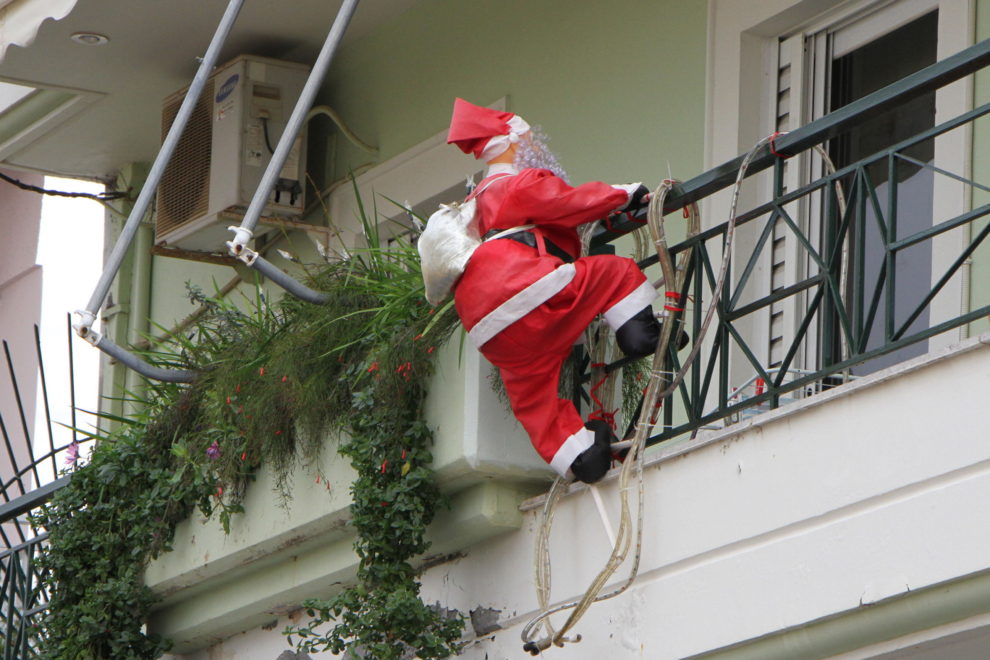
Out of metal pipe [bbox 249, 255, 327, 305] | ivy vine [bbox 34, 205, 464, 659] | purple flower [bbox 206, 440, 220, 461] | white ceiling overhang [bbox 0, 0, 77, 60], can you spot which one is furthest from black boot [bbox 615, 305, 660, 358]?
white ceiling overhang [bbox 0, 0, 77, 60]

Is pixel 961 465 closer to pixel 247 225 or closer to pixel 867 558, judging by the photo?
pixel 867 558

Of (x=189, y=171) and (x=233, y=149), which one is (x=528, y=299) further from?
(x=189, y=171)

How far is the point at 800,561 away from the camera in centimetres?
475

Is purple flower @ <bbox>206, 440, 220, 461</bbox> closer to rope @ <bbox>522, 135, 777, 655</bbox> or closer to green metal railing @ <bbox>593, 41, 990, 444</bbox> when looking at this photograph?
rope @ <bbox>522, 135, 777, 655</bbox>

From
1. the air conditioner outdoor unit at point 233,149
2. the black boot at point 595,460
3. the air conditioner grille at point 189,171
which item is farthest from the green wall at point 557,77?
the black boot at point 595,460

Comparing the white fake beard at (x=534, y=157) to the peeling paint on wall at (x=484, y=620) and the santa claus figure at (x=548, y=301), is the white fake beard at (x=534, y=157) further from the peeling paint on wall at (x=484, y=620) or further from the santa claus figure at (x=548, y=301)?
the peeling paint on wall at (x=484, y=620)

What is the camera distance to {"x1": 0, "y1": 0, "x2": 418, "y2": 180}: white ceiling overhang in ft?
29.2

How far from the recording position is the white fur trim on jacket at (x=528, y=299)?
5.33 metres

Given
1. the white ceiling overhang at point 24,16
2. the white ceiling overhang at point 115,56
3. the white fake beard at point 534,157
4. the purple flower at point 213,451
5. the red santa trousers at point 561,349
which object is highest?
the white ceiling overhang at point 115,56

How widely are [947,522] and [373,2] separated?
214 inches

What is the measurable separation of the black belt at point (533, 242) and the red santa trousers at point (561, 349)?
99mm

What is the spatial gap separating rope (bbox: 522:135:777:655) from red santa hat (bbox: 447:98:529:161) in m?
0.58

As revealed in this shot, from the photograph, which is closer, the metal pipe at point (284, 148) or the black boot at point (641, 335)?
the black boot at point (641, 335)

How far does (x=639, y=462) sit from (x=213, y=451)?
2226 mm
